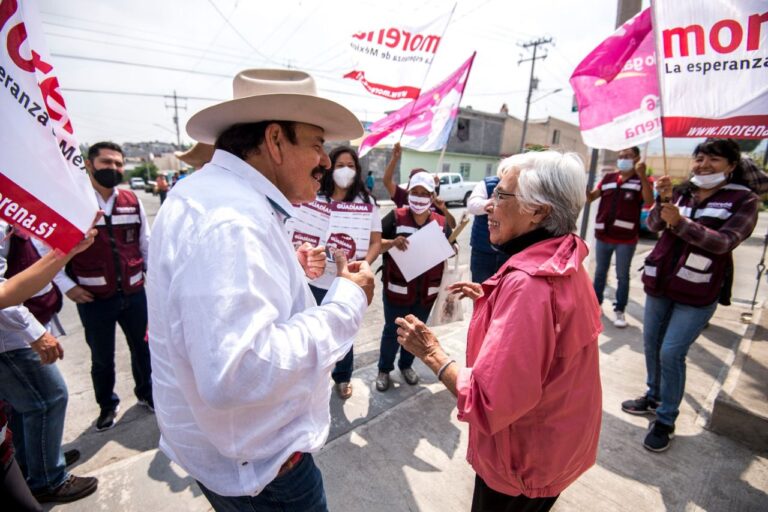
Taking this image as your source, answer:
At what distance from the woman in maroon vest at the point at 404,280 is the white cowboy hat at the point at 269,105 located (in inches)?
70.8

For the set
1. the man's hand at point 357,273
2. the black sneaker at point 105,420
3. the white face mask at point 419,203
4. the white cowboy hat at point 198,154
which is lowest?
the black sneaker at point 105,420

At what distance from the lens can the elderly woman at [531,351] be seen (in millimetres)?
1245

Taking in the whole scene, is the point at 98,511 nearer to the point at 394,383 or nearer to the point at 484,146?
the point at 394,383

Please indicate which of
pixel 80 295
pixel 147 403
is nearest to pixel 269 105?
pixel 80 295

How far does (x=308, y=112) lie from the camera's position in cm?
128

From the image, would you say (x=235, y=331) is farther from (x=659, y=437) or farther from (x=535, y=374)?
(x=659, y=437)

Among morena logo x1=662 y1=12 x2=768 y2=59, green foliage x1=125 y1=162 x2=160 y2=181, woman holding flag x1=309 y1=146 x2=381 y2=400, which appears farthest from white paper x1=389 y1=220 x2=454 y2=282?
green foliage x1=125 y1=162 x2=160 y2=181

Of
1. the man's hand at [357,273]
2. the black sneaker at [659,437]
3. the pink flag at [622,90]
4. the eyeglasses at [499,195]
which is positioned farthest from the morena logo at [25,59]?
the black sneaker at [659,437]

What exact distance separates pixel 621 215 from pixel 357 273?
14.6ft

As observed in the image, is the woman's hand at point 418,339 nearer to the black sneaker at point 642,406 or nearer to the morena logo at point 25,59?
the morena logo at point 25,59

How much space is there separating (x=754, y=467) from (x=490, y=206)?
8.80 feet

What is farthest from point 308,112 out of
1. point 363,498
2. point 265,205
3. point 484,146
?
point 484,146

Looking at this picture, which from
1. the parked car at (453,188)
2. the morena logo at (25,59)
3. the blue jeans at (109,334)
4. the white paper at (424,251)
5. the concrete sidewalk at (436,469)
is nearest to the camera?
the morena logo at (25,59)

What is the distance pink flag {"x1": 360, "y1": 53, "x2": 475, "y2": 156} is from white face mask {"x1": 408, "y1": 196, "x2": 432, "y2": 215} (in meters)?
0.76
